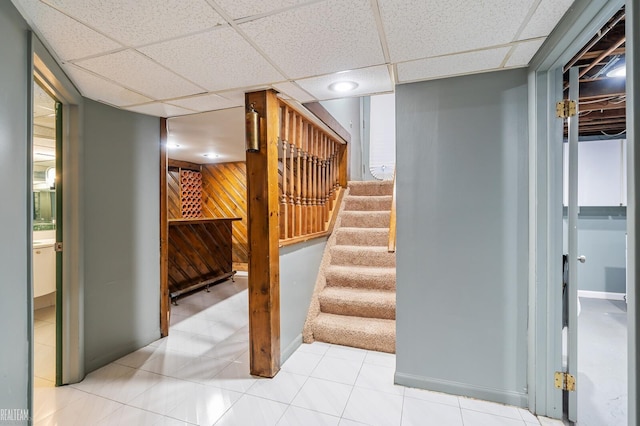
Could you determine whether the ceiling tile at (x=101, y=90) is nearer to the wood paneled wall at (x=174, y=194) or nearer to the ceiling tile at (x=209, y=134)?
the ceiling tile at (x=209, y=134)

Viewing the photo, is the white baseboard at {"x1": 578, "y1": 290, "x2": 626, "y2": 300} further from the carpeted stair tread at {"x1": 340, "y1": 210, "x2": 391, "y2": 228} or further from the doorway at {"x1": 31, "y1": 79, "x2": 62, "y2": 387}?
the doorway at {"x1": 31, "y1": 79, "x2": 62, "y2": 387}

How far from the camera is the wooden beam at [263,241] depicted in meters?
2.14

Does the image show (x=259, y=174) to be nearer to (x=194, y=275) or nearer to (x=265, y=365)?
(x=265, y=365)

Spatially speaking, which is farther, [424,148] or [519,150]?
[424,148]

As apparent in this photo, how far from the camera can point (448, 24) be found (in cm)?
134

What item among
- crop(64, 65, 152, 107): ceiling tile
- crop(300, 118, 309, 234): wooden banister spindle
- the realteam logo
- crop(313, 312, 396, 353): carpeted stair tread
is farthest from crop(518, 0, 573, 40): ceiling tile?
the realteam logo

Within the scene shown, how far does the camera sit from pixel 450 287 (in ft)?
6.35

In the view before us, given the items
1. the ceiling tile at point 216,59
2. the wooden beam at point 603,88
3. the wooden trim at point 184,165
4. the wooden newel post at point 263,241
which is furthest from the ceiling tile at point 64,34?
the wooden trim at point 184,165

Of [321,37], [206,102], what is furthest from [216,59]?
[206,102]

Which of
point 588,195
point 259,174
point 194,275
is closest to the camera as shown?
point 259,174

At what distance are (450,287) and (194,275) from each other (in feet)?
12.9

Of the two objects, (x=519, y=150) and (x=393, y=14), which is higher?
(x=393, y=14)

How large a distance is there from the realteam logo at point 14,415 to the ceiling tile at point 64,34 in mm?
1636

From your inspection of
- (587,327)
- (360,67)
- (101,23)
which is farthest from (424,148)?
Result: (587,327)
